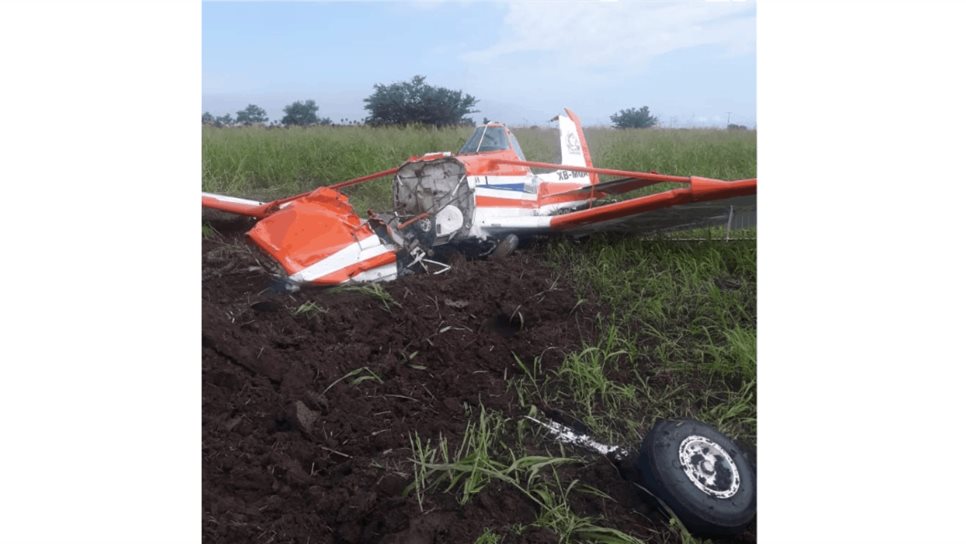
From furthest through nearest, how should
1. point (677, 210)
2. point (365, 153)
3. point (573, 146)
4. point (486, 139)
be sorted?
point (573, 146), point (486, 139), point (677, 210), point (365, 153)

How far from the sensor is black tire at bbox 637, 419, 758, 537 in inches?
57.2

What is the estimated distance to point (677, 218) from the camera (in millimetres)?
3232

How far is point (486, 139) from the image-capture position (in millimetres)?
3756

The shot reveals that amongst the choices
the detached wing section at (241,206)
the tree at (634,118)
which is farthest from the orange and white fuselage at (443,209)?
the tree at (634,118)

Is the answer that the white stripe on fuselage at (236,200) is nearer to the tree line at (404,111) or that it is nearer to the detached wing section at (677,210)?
the tree line at (404,111)

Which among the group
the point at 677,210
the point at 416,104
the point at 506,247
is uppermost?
the point at 416,104

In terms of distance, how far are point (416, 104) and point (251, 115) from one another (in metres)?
0.68

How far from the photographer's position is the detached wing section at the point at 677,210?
2.75 meters

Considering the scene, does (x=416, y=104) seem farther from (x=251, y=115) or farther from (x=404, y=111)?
(x=251, y=115)

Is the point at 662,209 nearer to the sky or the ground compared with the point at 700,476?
nearer to the sky

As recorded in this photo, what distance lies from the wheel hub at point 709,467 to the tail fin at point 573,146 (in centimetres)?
233

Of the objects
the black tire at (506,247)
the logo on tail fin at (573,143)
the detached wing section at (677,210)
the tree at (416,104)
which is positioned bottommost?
the black tire at (506,247)

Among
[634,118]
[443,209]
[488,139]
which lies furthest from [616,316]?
[488,139]
